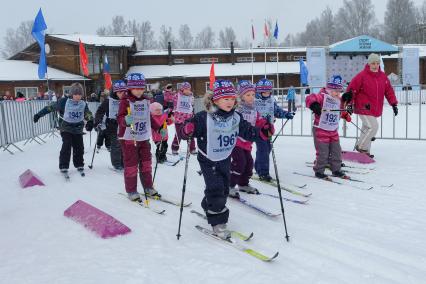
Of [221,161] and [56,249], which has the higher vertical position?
[221,161]

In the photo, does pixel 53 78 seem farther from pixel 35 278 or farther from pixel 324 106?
pixel 35 278

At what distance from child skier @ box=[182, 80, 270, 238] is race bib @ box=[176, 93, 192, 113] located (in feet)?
17.6

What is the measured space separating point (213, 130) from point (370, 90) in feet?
17.2

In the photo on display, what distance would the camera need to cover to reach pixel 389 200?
17.8 feet

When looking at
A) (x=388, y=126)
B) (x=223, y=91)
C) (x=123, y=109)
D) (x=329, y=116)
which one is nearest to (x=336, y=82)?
(x=329, y=116)

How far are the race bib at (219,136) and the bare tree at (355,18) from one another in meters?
82.2

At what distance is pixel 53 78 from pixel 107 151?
917 inches

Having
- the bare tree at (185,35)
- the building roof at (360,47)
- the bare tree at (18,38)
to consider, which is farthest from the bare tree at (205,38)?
the building roof at (360,47)

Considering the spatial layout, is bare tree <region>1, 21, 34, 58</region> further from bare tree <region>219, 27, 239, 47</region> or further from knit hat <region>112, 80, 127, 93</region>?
knit hat <region>112, 80, 127, 93</region>

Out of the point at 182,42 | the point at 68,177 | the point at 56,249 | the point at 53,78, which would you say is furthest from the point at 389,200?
the point at 182,42

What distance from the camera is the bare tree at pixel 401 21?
236ft

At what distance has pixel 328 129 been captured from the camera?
6730mm

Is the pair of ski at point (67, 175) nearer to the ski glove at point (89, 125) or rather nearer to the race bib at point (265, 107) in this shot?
the ski glove at point (89, 125)

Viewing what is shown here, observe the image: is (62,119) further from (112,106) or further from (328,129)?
(328,129)
